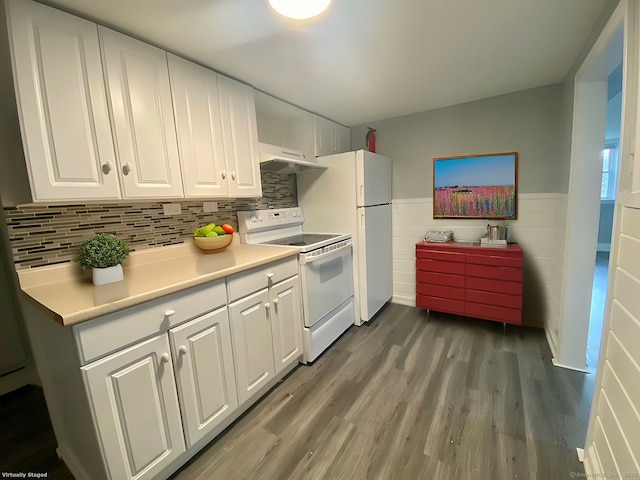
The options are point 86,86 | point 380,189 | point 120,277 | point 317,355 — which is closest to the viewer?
point 86,86

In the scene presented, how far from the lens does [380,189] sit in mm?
2855

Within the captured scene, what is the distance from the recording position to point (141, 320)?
1.14 meters

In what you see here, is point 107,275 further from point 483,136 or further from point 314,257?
point 483,136

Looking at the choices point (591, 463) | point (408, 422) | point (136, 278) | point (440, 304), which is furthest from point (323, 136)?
point (591, 463)

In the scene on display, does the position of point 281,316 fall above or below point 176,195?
below

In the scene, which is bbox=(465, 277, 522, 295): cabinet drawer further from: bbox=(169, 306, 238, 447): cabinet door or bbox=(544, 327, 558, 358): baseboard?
bbox=(169, 306, 238, 447): cabinet door

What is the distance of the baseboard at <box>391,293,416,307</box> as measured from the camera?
320 centimetres

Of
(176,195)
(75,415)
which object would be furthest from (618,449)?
(176,195)

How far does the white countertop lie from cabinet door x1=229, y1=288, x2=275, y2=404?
24 centimetres

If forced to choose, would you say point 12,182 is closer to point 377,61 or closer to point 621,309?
point 377,61

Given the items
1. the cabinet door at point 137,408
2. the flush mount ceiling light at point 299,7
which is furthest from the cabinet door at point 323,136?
the cabinet door at point 137,408

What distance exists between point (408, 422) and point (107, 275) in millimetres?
1788

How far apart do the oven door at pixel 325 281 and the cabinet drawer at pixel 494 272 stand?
1.10m

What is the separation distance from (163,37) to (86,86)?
47 centimetres
